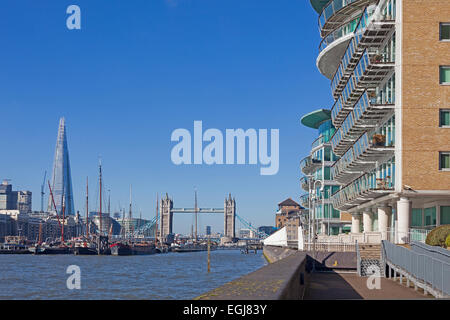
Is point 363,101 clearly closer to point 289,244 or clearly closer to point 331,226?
point 331,226

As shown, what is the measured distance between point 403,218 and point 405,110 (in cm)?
722

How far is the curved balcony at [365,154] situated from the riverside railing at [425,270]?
13.8m

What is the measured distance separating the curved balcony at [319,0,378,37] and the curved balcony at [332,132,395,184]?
1315 cm

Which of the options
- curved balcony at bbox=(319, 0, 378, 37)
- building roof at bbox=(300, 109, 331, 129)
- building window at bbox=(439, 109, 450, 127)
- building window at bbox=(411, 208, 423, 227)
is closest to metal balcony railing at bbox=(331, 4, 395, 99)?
curved balcony at bbox=(319, 0, 378, 37)

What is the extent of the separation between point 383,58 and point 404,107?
17.4 ft

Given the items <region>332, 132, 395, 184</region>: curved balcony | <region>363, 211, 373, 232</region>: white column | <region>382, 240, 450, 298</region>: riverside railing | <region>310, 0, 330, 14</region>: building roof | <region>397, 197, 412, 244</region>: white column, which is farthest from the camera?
<region>310, 0, 330, 14</region>: building roof

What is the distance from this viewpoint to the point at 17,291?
159 ft

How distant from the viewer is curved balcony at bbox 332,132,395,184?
45.2 metres

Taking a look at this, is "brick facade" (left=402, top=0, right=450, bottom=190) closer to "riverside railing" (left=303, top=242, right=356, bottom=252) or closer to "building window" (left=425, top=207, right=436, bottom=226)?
"building window" (left=425, top=207, right=436, bottom=226)

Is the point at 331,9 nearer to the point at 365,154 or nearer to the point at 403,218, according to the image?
the point at 365,154

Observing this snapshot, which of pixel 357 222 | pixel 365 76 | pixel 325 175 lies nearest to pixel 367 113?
pixel 365 76

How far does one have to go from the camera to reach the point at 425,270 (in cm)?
2317

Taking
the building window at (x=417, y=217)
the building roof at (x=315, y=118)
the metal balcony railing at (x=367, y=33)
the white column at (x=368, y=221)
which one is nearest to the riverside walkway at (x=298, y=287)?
the building window at (x=417, y=217)
